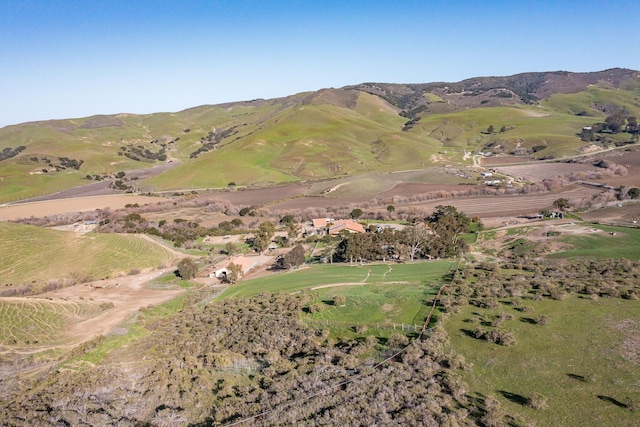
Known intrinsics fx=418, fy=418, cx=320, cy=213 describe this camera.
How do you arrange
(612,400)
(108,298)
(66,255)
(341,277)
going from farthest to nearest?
(66,255)
(108,298)
(341,277)
(612,400)

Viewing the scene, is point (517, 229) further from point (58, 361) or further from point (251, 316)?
point (58, 361)

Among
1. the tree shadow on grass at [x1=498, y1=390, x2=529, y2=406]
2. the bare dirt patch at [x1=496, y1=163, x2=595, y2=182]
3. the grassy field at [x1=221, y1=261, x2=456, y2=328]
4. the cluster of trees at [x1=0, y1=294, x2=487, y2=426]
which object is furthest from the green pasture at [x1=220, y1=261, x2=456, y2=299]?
the bare dirt patch at [x1=496, y1=163, x2=595, y2=182]

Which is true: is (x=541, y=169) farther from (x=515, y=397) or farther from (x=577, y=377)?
(x=515, y=397)

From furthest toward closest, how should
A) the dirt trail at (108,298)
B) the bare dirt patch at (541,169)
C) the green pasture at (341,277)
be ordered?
the bare dirt patch at (541,169) < the green pasture at (341,277) < the dirt trail at (108,298)

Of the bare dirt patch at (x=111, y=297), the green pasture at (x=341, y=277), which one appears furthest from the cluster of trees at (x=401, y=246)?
the bare dirt patch at (x=111, y=297)

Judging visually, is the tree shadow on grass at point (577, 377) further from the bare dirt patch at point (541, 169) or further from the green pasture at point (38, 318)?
the bare dirt patch at point (541, 169)

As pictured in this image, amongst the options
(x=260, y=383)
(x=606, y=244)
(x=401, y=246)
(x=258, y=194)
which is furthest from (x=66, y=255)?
(x=606, y=244)

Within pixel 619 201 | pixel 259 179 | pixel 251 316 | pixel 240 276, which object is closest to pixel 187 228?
pixel 240 276

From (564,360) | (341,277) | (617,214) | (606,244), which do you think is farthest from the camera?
(617,214)
